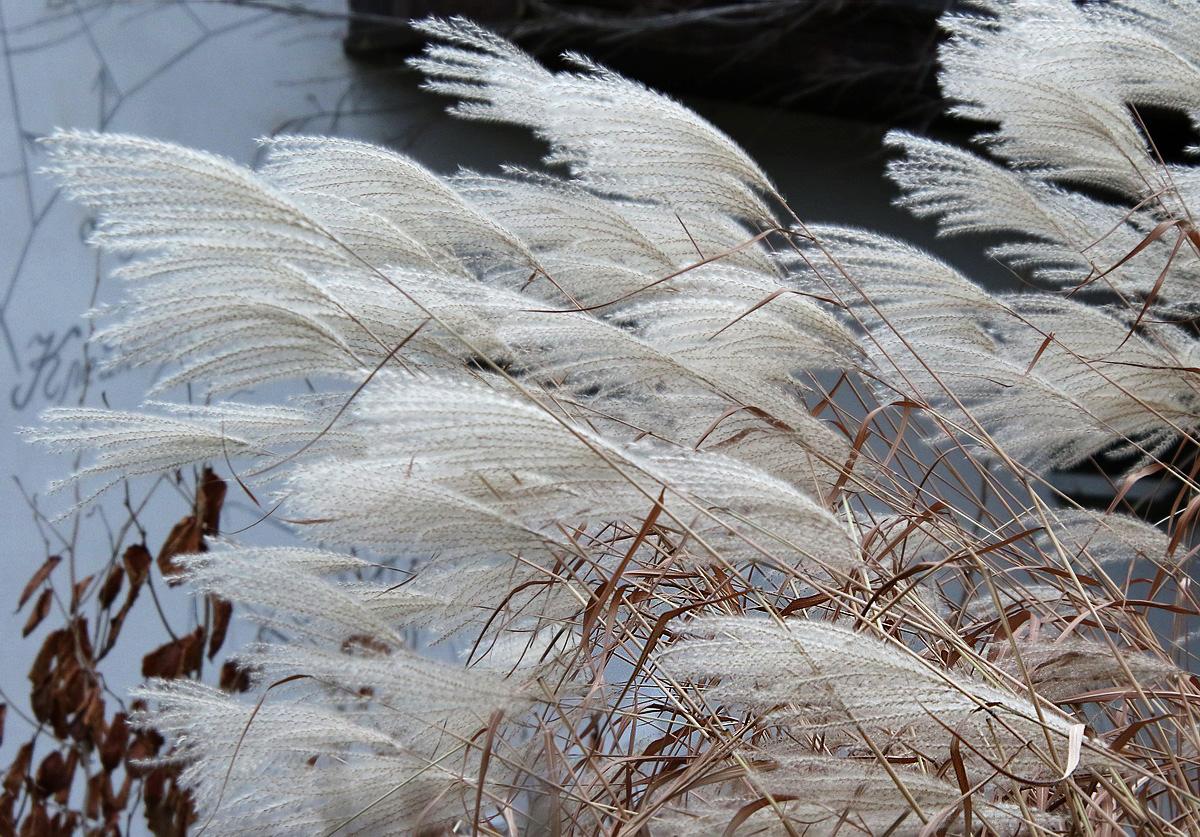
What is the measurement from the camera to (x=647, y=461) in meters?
0.76

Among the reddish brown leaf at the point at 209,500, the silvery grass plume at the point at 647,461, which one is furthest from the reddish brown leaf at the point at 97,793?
the silvery grass plume at the point at 647,461

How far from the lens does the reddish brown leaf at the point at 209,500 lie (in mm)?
1717

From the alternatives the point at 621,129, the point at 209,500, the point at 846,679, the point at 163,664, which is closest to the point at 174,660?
the point at 163,664

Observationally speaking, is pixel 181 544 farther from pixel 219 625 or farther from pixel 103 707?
pixel 103 707

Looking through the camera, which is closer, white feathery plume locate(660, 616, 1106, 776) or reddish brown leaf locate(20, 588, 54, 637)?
white feathery plume locate(660, 616, 1106, 776)

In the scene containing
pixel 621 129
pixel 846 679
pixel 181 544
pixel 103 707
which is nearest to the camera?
pixel 846 679

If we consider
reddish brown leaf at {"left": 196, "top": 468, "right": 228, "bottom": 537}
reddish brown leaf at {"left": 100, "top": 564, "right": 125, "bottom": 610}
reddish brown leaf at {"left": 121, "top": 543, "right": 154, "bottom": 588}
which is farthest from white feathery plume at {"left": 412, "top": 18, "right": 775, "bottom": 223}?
reddish brown leaf at {"left": 100, "top": 564, "right": 125, "bottom": 610}

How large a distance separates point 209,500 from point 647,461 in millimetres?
1275

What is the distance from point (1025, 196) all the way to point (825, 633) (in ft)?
2.62

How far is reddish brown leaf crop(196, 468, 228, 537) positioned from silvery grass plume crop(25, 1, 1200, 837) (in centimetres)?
65

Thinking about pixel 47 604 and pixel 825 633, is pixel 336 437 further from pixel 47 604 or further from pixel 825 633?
pixel 47 604

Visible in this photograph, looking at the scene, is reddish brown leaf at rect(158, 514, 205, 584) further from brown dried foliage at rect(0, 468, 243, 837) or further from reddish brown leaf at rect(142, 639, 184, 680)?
reddish brown leaf at rect(142, 639, 184, 680)

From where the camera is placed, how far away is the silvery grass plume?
0.74 meters

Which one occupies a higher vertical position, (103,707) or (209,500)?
(209,500)
